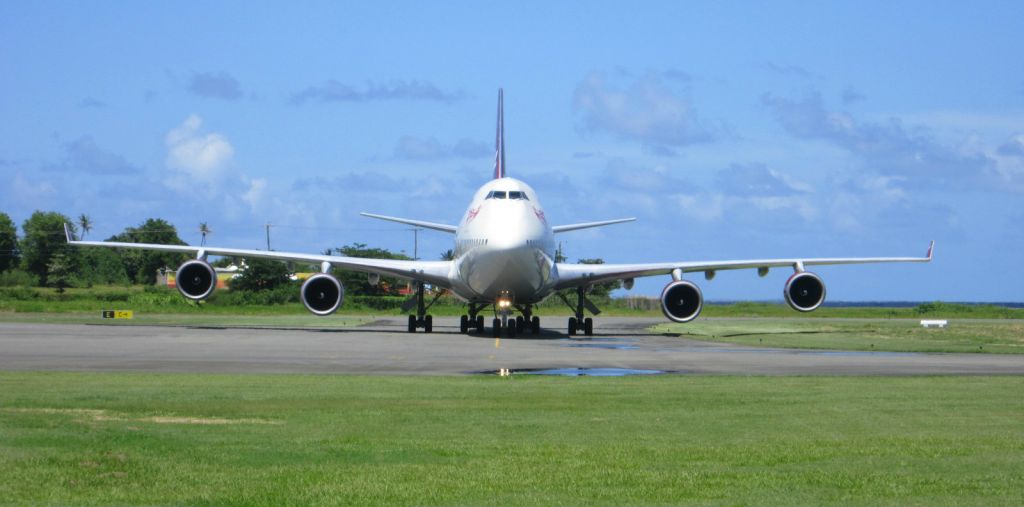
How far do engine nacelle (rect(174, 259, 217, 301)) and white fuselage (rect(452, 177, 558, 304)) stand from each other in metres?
7.91

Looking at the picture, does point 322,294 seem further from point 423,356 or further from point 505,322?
point 423,356

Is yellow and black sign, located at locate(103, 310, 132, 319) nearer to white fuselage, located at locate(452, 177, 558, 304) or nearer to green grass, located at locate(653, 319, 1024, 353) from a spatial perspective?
white fuselage, located at locate(452, 177, 558, 304)

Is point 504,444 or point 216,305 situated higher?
point 216,305

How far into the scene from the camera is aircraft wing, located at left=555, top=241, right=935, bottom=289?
39.7m

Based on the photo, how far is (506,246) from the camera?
35156 millimetres

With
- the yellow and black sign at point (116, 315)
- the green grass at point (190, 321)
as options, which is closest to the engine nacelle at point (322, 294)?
the green grass at point (190, 321)

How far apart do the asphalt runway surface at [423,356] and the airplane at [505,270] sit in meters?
2.12

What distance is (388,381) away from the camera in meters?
18.1

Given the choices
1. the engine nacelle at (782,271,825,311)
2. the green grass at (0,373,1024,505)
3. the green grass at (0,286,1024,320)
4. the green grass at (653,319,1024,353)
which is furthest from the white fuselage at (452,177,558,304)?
the green grass at (0,286,1024,320)

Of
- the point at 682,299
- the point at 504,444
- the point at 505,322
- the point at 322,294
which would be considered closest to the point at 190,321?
the point at 322,294

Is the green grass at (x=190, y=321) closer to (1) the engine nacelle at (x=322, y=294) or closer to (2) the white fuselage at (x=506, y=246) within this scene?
(1) the engine nacelle at (x=322, y=294)

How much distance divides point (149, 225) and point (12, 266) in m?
37.6

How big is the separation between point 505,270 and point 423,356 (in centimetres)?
1072

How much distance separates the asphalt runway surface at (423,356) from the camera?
2119cm
